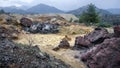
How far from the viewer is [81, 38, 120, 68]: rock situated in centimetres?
1477

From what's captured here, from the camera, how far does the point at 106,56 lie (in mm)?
15203

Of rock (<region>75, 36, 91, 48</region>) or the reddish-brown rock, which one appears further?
rock (<region>75, 36, 91, 48</region>)

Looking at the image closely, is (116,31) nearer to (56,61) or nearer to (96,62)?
(96,62)

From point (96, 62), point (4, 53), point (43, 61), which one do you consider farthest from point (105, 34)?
point (4, 53)

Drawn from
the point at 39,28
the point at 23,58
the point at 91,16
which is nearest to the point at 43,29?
the point at 39,28

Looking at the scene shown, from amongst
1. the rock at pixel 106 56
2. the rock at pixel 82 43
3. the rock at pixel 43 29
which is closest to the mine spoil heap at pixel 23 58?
the rock at pixel 106 56

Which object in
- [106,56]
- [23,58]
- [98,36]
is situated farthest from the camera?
[98,36]

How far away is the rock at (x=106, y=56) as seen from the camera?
1477cm

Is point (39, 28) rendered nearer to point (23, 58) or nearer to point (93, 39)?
point (93, 39)

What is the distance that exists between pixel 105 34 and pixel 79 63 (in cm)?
414

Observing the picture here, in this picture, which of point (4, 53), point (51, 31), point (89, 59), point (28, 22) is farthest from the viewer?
point (28, 22)

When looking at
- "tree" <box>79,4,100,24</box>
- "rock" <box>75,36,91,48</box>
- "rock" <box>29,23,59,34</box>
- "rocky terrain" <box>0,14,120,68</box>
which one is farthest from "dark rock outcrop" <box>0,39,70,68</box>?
"tree" <box>79,4,100,24</box>

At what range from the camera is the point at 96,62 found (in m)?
15.5

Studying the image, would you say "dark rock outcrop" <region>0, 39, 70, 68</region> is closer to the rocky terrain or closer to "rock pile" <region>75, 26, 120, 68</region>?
the rocky terrain
